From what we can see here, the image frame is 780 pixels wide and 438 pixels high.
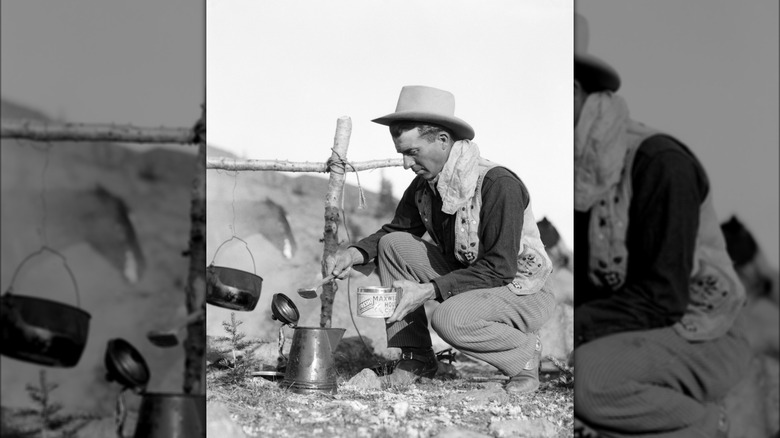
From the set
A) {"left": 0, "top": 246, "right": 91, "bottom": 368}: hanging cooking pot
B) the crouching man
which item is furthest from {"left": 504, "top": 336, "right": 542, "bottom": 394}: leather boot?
{"left": 0, "top": 246, "right": 91, "bottom": 368}: hanging cooking pot

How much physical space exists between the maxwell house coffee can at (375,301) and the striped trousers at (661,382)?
1.03 meters

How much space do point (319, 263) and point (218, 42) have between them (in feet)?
4.73

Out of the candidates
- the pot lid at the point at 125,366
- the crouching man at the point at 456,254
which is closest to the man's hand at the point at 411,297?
the crouching man at the point at 456,254

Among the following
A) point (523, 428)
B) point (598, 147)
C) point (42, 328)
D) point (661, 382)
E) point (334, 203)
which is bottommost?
point (523, 428)

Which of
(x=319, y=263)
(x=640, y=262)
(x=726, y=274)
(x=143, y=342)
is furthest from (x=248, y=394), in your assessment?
(x=726, y=274)

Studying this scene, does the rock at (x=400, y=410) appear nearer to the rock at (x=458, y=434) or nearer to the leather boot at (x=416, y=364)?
the rock at (x=458, y=434)

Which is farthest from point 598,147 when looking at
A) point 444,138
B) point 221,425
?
point 221,425

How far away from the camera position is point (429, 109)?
5.03m

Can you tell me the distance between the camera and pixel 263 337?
A: 17.8ft

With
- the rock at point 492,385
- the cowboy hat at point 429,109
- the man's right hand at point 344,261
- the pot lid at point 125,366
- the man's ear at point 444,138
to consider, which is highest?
the cowboy hat at point 429,109

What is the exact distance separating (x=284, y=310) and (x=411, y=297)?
0.70 meters

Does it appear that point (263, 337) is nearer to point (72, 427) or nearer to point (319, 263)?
point (319, 263)

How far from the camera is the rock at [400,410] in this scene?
4355 millimetres

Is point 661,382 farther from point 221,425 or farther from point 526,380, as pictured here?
point 221,425
